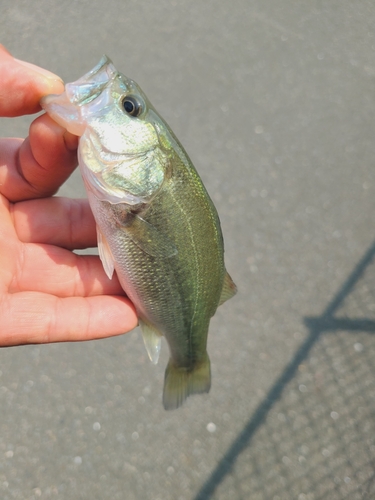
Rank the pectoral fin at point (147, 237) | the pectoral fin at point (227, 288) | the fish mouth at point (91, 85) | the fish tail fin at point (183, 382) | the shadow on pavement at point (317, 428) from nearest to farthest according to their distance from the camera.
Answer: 1. the fish mouth at point (91, 85)
2. the pectoral fin at point (147, 237)
3. the pectoral fin at point (227, 288)
4. the fish tail fin at point (183, 382)
5. the shadow on pavement at point (317, 428)

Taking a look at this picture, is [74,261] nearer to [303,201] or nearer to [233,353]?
[233,353]

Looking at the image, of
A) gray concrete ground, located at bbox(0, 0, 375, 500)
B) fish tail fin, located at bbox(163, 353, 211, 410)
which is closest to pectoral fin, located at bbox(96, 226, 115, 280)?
fish tail fin, located at bbox(163, 353, 211, 410)

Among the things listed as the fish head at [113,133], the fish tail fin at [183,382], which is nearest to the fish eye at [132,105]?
the fish head at [113,133]

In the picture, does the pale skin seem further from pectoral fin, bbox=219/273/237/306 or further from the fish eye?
pectoral fin, bbox=219/273/237/306

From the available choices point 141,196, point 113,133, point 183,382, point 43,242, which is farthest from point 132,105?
point 183,382

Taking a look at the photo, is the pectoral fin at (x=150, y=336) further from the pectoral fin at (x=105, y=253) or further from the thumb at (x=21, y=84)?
the thumb at (x=21, y=84)

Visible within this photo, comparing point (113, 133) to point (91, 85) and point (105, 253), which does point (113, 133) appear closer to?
point (91, 85)
